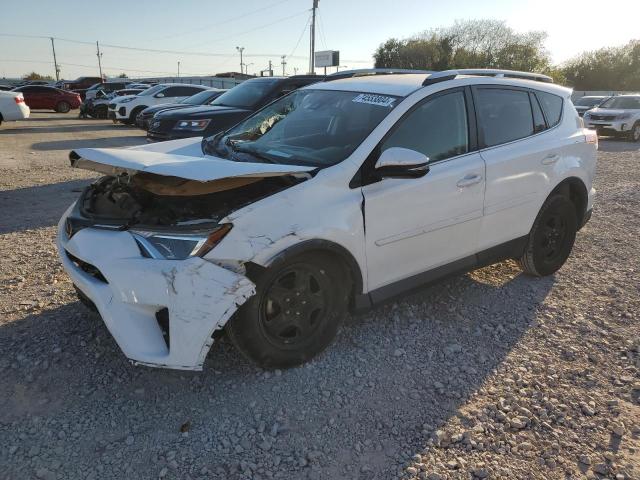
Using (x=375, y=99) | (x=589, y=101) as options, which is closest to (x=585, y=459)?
(x=375, y=99)

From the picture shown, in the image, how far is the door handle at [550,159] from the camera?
4.26 meters

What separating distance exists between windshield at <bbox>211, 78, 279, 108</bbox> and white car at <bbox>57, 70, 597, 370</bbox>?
209 inches

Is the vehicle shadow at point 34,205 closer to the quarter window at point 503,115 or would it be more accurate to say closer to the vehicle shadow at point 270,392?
the vehicle shadow at point 270,392

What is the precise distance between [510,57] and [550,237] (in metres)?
68.5

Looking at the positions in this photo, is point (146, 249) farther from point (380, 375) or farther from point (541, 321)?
point (541, 321)

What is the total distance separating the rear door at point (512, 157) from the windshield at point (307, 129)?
934 millimetres

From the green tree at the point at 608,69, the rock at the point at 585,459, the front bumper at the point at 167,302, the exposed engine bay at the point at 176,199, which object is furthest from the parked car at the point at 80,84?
the green tree at the point at 608,69

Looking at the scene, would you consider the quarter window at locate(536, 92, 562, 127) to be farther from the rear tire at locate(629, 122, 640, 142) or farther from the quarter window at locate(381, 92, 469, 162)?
the rear tire at locate(629, 122, 640, 142)

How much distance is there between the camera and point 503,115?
4.09 m

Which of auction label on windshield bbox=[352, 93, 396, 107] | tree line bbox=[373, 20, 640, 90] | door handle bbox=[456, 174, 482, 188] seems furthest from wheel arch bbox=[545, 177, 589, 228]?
tree line bbox=[373, 20, 640, 90]

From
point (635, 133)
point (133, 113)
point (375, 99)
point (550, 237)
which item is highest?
point (375, 99)

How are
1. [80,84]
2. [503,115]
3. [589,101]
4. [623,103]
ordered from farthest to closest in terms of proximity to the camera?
[80,84], [589,101], [623,103], [503,115]

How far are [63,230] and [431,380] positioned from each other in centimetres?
251

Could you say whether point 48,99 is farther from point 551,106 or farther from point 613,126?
point 551,106
